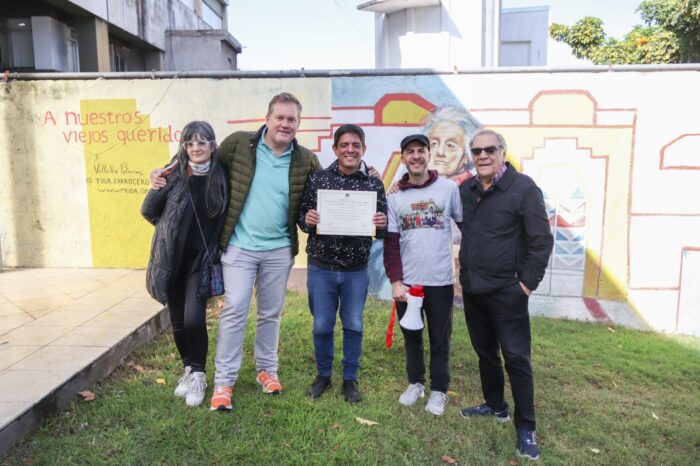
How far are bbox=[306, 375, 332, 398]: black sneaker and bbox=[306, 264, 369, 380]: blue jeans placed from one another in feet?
0.57

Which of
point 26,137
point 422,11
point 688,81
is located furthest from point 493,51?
point 26,137

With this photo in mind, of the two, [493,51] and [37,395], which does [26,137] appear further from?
[493,51]

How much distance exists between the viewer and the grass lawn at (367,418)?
285 centimetres

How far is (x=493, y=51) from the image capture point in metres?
14.2

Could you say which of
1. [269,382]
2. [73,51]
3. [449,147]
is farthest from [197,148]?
[73,51]

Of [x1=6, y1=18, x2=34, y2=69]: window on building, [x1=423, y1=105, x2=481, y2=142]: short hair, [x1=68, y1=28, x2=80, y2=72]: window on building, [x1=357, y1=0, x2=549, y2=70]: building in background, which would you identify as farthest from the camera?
[x1=357, y1=0, x2=549, y2=70]: building in background

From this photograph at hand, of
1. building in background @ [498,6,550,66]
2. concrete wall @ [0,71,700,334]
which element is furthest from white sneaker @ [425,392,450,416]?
building in background @ [498,6,550,66]

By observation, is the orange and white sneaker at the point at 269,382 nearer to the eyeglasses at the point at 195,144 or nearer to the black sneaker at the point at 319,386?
the black sneaker at the point at 319,386

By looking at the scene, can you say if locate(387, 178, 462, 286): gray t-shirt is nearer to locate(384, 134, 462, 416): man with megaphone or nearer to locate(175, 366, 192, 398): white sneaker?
locate(384, 134, 462, 416): man with megaphone

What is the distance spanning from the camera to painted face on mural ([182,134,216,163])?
3.06 metres

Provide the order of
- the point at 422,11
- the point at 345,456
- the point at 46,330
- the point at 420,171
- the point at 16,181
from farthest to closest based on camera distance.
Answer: the point at 422,11 → the point at 16,181 → the point at 46,330 → the point at 420,171 → the point at 345,456

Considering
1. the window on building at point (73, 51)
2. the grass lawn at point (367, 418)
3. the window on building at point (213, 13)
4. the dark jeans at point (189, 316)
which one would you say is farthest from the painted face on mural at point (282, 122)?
the window on building at point (213, 13)

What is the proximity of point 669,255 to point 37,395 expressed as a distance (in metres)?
6.00

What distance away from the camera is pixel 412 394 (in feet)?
11.6
